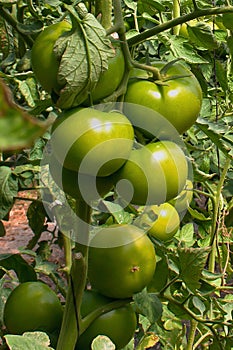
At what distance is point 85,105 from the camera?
0.59 meters

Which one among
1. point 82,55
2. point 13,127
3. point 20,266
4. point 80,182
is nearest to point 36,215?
point 20,266

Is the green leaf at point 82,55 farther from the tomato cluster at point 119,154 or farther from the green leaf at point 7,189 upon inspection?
the green leaf at point 7,189

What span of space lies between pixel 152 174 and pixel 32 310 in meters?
0.32

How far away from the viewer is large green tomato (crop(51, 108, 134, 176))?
56 cm

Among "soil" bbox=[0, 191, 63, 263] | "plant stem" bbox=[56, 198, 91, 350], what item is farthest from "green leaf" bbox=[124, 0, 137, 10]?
"soil" bbox=[0, 191, 63, 263]

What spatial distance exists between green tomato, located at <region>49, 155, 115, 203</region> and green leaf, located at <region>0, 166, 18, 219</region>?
38 cm

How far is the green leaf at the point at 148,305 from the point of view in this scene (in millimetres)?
748

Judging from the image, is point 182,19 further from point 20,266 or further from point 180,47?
point 20,266

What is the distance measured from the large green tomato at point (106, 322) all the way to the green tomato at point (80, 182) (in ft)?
0.70

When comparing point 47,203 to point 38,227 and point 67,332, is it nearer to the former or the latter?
point 38,227

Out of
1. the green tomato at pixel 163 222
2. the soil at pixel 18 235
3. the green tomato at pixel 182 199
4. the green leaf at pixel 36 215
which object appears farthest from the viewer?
the soil at pixel 18 235

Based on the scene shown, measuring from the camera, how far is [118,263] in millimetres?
737

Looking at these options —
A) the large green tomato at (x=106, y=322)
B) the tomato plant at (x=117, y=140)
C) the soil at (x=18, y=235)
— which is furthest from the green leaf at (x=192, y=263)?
the soil at (x=18, y=235)

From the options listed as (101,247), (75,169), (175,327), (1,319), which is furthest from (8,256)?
(175,327)
